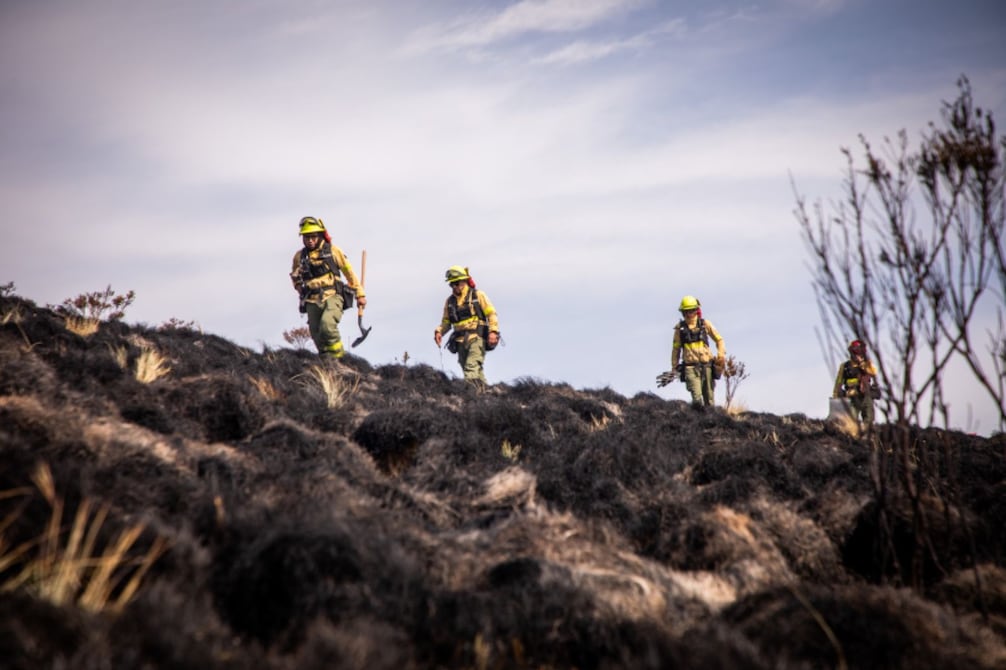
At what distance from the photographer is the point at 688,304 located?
1584cm

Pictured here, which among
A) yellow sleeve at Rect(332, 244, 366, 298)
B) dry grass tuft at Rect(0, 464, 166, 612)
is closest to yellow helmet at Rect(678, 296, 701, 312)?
yellow sleeve at Rect(332, 244, 366, 298)

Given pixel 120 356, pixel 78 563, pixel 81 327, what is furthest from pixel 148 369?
pixel 78 563

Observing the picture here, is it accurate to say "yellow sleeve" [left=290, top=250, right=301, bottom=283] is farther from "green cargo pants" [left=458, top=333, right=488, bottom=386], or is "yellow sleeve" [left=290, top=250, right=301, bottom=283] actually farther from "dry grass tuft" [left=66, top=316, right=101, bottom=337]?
"dry grass tuft" [left=66, top=316, right=101, bottom=337]

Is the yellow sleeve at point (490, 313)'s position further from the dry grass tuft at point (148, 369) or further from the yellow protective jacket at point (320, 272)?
the dry grass tuft at point (148, 369)

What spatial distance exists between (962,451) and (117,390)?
939 cm

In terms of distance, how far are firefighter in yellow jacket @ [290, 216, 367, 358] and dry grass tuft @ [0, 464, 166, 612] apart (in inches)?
335

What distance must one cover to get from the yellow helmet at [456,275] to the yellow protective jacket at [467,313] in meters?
0.20

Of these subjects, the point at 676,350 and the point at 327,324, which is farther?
the point at 676,350

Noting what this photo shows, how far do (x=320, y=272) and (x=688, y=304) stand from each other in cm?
800

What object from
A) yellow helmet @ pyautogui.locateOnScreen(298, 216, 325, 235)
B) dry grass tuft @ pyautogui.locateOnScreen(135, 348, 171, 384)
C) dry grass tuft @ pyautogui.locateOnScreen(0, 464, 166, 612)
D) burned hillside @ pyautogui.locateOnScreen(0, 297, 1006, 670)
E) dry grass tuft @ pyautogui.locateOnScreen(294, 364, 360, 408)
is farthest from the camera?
yellow helmet @ pyautogui.locateOnScreen(298, 216, 325, 235)

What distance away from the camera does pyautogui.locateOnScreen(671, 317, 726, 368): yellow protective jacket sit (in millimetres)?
15516

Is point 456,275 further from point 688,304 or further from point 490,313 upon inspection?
point 688,304

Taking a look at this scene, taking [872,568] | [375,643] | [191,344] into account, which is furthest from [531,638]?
[191,344]

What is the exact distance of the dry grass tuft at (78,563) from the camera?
287 centimetres
